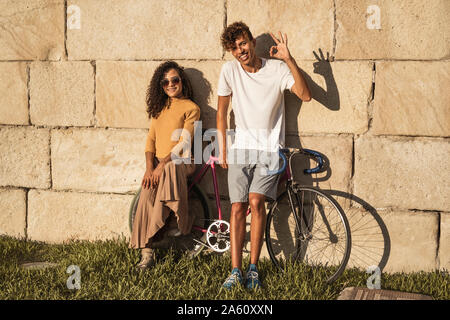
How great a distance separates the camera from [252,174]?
407 cm

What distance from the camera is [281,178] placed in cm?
423

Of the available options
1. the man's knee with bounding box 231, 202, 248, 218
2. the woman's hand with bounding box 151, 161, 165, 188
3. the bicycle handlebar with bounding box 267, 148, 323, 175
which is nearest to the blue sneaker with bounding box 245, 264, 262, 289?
the man's knee with bounding box 231, 202, 248, 218

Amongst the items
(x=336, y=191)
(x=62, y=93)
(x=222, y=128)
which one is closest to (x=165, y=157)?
(x=222, y=128)

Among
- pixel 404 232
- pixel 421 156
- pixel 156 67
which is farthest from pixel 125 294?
pixel 421 156

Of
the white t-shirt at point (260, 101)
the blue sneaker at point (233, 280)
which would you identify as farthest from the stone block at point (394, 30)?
the blue sneaker at point (233, 280)

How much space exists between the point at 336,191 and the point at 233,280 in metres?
1.29

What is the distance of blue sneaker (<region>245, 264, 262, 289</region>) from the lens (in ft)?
12.3

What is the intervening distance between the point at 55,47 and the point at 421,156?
12.5 feet

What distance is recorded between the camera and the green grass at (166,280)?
3656 mm

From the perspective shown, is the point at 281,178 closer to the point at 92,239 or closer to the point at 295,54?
the point at 295,54

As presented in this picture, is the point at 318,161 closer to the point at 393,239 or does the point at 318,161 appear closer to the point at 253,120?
the point at 253,120

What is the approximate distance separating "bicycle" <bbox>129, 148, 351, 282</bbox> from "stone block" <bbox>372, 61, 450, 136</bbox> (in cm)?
73

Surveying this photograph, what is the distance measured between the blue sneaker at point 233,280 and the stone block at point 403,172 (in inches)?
52.7

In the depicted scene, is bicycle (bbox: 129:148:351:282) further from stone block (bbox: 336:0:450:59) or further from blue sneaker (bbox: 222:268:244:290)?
stone block (bbox: 336:0:450:59)
